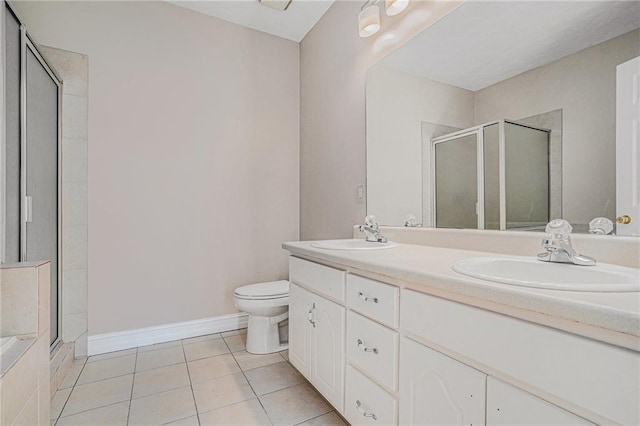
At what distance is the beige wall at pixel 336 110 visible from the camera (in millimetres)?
1969

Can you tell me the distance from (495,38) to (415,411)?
1.47m

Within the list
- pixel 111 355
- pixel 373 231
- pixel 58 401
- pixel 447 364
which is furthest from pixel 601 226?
pixel 111 355

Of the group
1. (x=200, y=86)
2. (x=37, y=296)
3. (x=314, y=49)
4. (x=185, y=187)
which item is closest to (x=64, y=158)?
(x=185, y=187)

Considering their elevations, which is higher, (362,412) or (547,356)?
(547,356)

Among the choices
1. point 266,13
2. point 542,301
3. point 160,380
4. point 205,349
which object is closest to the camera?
point 542,301

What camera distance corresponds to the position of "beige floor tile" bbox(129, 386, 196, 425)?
145 centimetres

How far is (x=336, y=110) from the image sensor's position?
2369mm

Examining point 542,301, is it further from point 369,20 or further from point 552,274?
point 369,20

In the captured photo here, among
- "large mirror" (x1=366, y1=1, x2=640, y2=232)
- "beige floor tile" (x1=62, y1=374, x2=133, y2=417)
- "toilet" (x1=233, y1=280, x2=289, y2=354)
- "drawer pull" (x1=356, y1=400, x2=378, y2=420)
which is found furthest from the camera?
"toilet" (x1=233, y1=280, x2=289, y2=354)

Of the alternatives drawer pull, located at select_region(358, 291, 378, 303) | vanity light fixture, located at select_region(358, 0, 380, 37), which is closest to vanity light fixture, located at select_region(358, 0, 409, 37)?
vanity light fixture, located at select_region(358, 0, 380, 37)

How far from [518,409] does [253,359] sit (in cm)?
171

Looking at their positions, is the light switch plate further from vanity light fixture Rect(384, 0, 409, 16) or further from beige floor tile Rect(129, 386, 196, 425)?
beige floor tile Rect(129, 386, 196, 425)

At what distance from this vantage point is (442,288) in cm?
83

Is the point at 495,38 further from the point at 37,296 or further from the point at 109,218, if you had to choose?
the point at 109,218
